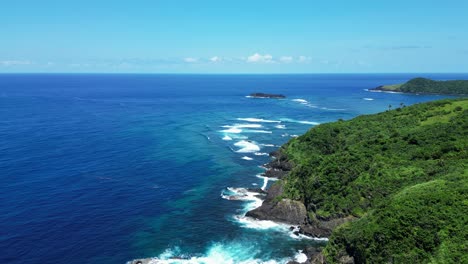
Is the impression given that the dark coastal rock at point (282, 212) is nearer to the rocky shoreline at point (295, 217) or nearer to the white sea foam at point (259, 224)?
the rocky shoreline at point (295, 217)

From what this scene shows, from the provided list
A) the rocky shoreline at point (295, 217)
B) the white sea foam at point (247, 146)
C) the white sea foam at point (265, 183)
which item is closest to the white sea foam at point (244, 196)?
the rocky shoreline at point (295, 217)

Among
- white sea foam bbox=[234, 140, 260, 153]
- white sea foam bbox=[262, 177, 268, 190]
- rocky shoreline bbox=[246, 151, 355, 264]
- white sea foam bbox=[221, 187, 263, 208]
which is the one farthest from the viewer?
white sea foam bbox=[234, 140, 260, 153]

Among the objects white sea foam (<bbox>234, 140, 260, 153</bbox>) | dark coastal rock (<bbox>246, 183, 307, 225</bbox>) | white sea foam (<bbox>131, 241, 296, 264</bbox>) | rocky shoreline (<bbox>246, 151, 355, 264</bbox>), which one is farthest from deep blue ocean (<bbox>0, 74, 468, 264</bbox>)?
dark coastal rock (<bbox>246, 183, 307, 225</bbox>)

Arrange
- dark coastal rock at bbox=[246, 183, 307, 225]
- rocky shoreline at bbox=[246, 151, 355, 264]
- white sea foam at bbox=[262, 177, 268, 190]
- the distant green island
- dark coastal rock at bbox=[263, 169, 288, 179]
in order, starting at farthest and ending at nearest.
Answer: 1. dark coastal rock at bbox=[263, 169, 288, 179]
2. white sea foam at bbox=[262, 177, 268, 190]
3. dark coastal rock at bbox=[246, 183, 307, 225]
4. rocky shoreline at bbox=[246, 151, 355, 264]
5. the distant green island

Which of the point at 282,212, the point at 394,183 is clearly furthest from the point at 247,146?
the point at 394,183

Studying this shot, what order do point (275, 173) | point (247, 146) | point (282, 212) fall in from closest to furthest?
point (282, 212) → point (275, 173) → point (247, 146)

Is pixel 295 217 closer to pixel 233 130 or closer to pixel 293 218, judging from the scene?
pixel 293 218

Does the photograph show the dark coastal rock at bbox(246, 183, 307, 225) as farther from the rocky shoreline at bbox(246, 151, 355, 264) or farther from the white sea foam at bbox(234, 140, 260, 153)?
the white sea foam at bbox(234, 140, 260, 153)
